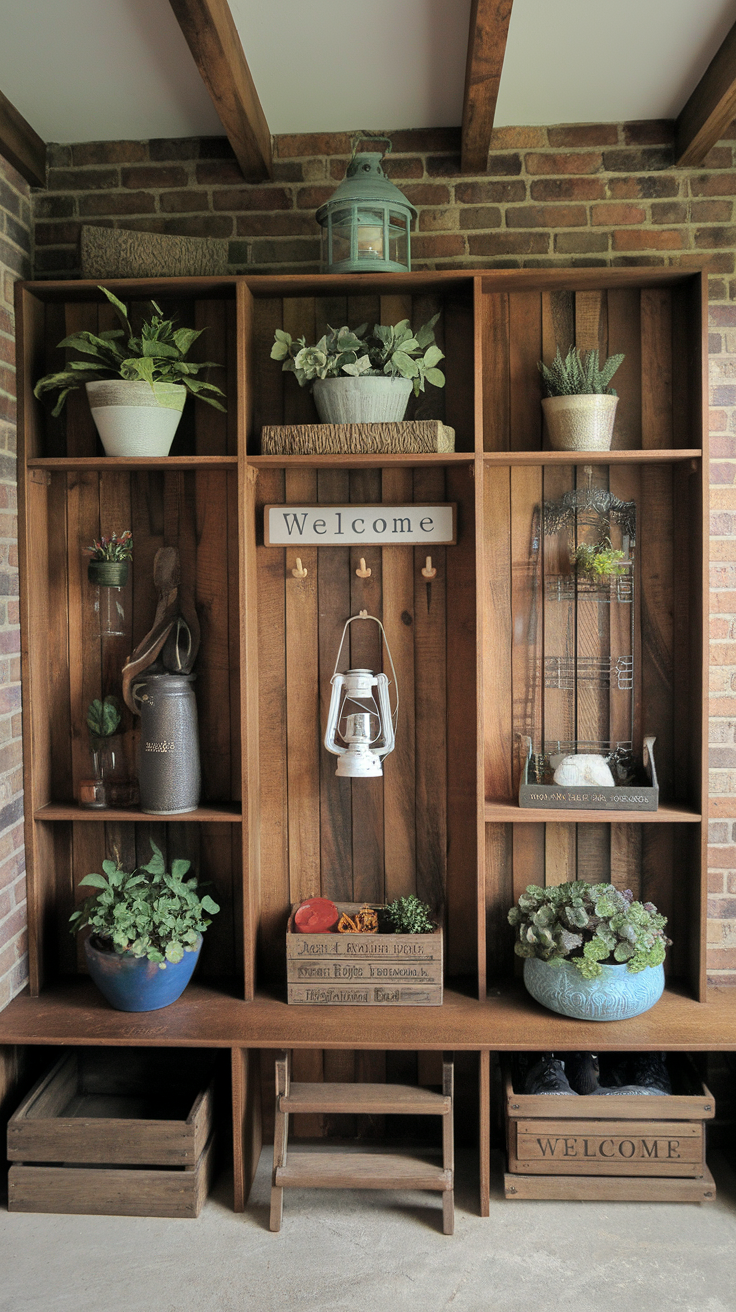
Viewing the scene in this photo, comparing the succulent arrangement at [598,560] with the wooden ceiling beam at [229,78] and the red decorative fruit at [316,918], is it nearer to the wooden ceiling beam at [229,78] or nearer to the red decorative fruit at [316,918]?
the red decorative fruit at [316,918]

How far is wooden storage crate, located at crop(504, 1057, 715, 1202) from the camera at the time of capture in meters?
2.37

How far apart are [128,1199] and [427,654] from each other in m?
1.62

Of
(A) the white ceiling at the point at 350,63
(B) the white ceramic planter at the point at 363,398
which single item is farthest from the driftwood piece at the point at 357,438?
(A) the white ceiling at the point at 350,63

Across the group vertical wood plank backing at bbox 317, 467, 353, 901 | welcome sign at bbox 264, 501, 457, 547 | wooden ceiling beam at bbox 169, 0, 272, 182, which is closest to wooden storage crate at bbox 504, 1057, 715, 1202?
vertical wood plank backing at bbox 317, 467, 353, 901

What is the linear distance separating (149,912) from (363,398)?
1.48 meters

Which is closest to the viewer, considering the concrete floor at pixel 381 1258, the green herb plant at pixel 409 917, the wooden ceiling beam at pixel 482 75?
the wooden ceiling beam at pixel 482 75

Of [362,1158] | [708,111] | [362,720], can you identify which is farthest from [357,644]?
[708,111]

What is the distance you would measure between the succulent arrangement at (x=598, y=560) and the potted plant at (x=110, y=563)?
50.2 inches

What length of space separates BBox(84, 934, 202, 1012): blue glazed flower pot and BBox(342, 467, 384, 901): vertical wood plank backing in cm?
52

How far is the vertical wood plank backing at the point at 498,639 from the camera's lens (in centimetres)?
271

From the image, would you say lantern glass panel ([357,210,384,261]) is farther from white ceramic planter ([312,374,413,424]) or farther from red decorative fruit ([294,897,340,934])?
red decorative fruit ([294,897,340,934])

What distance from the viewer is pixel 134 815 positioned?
8.55ft

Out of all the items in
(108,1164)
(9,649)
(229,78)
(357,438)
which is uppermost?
(229,78)

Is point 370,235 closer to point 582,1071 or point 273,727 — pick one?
point 273,727
